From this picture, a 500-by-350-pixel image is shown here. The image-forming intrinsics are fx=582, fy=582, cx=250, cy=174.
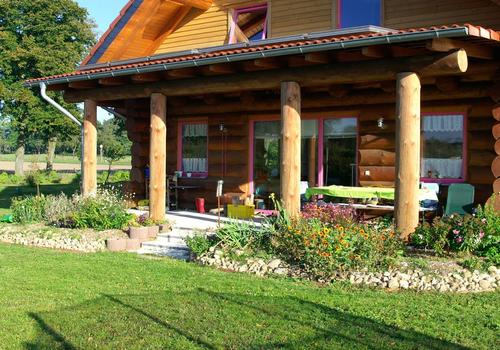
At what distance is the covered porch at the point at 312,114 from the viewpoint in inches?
332

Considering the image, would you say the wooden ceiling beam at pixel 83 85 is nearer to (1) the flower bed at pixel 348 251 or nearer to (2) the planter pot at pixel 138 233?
(2) the planter pot at pixel 138 233

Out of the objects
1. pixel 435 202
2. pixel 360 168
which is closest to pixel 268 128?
pixel 360 168

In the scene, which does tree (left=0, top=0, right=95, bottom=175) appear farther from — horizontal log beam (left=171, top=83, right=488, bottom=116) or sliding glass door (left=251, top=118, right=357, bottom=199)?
sliding glass door (left=251, top=118, right=357, bottom=199)

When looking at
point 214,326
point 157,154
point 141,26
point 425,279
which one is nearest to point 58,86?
point 141,26

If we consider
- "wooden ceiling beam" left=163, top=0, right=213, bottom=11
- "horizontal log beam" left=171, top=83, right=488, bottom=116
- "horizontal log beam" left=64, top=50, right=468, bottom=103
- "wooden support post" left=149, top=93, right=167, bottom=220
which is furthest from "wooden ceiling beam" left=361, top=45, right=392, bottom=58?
"wooden ceiling beam" left=163, top=0, right=213, bottom=11

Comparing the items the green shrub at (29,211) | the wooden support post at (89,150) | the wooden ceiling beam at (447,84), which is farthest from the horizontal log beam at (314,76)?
the green shrub at (29,211)

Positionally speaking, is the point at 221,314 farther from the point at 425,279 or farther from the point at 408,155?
the point at 408,155

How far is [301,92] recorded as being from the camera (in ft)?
42.1

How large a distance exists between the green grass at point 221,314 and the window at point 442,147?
205 inches

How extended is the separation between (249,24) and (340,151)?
13.7 feet

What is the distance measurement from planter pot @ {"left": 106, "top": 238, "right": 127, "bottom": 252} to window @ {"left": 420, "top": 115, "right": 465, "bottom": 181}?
6026 millimetres

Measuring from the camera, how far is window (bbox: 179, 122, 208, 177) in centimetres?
1518

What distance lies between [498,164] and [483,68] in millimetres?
1627

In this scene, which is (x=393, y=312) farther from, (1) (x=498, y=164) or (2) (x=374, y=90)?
(2) (x=374, y=90)
